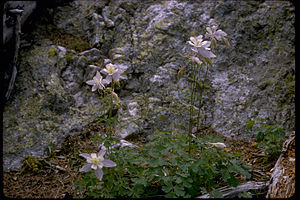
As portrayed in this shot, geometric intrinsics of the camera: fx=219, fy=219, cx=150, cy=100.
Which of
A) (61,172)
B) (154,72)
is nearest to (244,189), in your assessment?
(61,172)

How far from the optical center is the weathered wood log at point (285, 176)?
5.06ft

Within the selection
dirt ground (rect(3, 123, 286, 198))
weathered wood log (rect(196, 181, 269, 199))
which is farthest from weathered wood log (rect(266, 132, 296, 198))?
dirt ground (rect(3, 123, 286, 198))

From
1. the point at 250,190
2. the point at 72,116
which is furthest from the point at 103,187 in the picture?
the point at 72,116

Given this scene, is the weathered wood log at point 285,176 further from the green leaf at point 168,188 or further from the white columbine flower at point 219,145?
the green leaf at point 168,188

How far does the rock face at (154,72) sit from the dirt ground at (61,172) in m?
0.15

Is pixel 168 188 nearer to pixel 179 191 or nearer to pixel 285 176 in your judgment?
pixel 179 191

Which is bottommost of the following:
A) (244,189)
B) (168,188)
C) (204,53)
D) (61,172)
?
(61,172)

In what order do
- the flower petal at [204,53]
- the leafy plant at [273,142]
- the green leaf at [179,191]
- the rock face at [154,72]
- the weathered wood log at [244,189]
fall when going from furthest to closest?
the rock face at [154,72]
the leafy plant at [273,142]
the flower petal at [204,53]
the weathered wood log at [244,189]
the green leaf at [179,191]

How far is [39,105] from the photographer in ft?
9.12

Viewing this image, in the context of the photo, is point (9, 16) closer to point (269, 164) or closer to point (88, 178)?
point (88, 178)

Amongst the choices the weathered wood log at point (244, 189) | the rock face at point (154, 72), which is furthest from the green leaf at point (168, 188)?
the rock face at point (154, 72)

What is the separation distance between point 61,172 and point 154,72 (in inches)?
68.4

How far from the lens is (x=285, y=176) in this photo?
1619 millimetres

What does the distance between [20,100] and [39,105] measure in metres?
0.25
